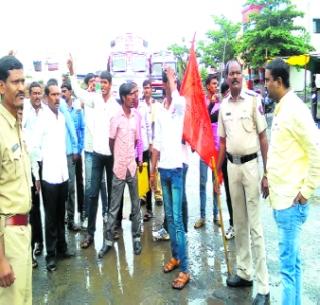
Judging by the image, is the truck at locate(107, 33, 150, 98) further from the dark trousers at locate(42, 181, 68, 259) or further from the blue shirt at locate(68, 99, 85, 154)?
the dark trousers at locate(42, 181, 68, 259)

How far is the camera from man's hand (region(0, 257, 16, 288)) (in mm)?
2129

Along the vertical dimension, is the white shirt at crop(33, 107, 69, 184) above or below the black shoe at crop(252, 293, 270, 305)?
above

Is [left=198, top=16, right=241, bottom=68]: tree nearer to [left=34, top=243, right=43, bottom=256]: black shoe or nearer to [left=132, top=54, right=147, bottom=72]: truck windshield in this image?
[left=132, top=54, right=147, bottom=72]: truck windshield

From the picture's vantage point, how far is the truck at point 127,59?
27.6 m

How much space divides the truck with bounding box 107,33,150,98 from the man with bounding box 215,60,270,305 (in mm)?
23911

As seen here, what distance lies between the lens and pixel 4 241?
228 cm

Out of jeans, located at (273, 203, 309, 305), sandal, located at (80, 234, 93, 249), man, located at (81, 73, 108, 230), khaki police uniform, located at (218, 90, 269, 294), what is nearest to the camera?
jeans, located at (273, 203, 309, 305)

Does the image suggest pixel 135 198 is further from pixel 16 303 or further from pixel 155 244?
pixel 16 303

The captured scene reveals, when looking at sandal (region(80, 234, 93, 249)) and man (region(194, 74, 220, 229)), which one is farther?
man (region(194, 74, 220, 229))

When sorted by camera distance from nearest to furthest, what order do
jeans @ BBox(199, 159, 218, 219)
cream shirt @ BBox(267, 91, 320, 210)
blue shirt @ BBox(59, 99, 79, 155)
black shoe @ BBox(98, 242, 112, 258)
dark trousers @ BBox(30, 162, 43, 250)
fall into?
cream shirt @ BBox(267, 91, 320, 210)
dark trousers @ BBox(30, 162, 43, 250)
black shoe @ BBox(98, 242, 112, 258)
blue shirt @ BBox(59, 99, 79, 155)
jeans @ BBox(199, 159, 218, 219)

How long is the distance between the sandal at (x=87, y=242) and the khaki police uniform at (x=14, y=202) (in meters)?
2.68

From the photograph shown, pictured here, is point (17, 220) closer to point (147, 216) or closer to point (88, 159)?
point (88, 159)

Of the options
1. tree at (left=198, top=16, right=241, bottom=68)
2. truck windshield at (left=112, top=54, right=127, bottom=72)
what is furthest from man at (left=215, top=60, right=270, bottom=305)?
tree at (left=198, top=16, right=241, bottom=68)

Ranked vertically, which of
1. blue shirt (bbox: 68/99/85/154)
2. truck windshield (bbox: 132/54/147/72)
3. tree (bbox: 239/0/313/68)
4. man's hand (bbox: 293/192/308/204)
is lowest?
man's hand (bbox: 293/192/308/204)
